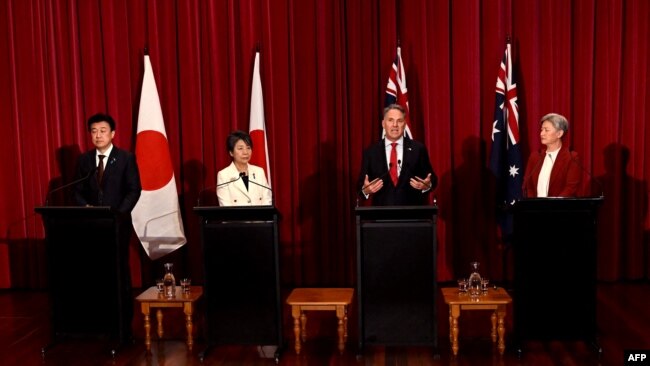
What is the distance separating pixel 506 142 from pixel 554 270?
6.67ft

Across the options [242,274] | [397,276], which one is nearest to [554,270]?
[397,276]

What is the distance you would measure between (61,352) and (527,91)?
14.2 feet

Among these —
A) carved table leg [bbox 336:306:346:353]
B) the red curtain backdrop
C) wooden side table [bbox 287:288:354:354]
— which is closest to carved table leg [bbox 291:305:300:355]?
wooden side table [bbox 287:288:354:354]

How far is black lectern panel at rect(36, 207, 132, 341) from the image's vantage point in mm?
4039

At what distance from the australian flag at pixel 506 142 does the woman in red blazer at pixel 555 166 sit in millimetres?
742

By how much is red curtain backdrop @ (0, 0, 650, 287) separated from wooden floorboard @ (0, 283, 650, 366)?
1.32 meters

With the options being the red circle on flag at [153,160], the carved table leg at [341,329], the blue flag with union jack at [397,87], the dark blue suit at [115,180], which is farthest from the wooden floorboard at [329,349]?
the blue flag with union jack at [397,87]

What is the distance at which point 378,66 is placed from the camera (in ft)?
19.3

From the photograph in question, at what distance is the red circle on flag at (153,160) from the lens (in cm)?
575

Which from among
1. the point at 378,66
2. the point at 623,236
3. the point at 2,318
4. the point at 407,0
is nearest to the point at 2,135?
the point at 2,318

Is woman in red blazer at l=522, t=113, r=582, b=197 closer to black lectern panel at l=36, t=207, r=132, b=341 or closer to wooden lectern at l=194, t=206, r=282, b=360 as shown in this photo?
wooden lectern at l=194, t=206, r=282, b=360

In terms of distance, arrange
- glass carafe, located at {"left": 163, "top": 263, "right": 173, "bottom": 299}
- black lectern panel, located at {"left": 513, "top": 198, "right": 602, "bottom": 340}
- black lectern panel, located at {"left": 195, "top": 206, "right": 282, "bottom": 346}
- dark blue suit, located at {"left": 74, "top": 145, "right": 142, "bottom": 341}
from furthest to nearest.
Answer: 1. dark blue suit, located at {"left": 74, "top": 145, "right": 142, "bottom": 341}
2. glass carafe, located at {"left": 163, "top": 263, "right": 173, "bottom": 299}
3. black lectern panel, located at {"left": 195, "top": 206, "right": 282, "bottom": 346}
4. black lectern panel, located at {"left": 513, "top": 198, "right": 602, "bottom": 340}

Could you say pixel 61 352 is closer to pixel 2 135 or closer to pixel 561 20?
pixel 2 135

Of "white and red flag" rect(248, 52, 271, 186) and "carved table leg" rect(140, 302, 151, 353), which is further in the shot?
"white and red flag" rect(248, 52, 271, 186)
